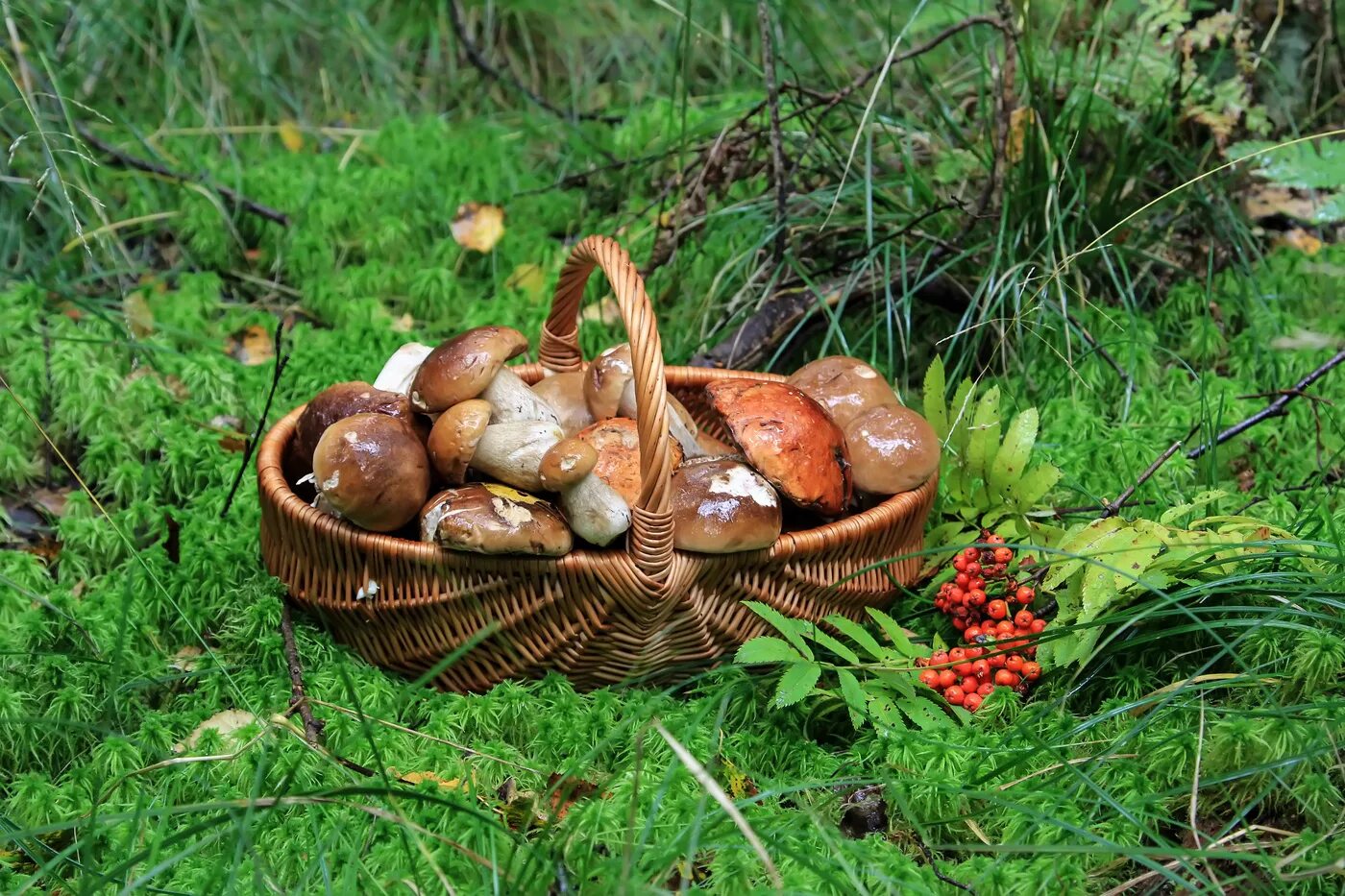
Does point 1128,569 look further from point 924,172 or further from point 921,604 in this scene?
point 924,172

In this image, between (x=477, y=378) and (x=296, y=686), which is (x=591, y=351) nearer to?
(x=477, y=378)

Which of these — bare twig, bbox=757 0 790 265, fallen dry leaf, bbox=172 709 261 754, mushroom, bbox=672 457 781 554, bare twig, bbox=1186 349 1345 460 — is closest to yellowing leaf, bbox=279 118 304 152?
bare twig, bbox=757 0 790 265

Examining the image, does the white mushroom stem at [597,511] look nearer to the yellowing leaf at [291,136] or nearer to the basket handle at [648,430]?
the basket handle at [648,430]

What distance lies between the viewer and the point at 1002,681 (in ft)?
8.16

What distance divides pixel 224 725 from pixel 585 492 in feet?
2.98

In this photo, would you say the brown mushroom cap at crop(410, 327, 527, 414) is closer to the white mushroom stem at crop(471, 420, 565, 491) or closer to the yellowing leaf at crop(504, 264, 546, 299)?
the white mushroom stem at crop(471, 420, 565, 491)

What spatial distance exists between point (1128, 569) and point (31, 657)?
7.73ft

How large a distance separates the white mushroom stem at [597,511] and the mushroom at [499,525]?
4 centimetres

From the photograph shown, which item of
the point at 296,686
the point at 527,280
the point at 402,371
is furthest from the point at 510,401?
the point at 527,280

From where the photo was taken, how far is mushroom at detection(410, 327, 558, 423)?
255 centimetres

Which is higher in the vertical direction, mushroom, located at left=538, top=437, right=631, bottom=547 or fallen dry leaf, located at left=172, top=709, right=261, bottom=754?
mushroom, located at left=538, top=437, right=631, bottom=547

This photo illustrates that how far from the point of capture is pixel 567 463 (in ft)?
7.72

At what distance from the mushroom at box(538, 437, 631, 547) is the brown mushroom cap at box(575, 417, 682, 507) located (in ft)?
0.15

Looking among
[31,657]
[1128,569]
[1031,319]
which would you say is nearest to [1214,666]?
[1128,569]
